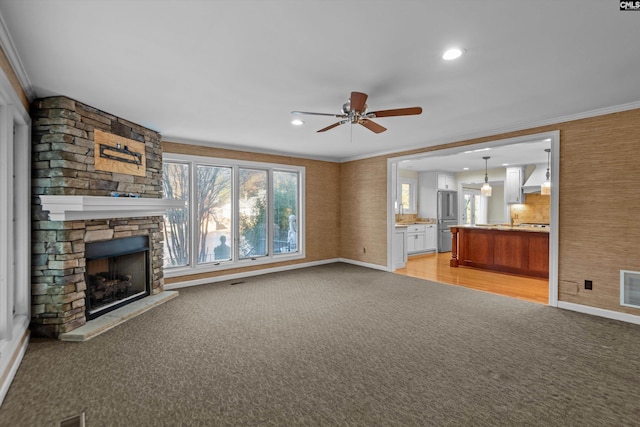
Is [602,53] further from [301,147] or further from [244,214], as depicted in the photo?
[244,214]

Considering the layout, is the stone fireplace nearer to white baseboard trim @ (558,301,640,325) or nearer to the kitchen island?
white baseboard trim @ (558,301,640,325)

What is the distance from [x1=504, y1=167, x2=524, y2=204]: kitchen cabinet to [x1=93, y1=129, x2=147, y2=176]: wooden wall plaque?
8711 mm

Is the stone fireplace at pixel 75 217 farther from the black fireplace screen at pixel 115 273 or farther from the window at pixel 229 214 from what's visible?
the window at pixel 229 214

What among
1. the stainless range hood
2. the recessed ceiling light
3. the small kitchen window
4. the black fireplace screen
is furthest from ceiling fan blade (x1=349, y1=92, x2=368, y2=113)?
the stainless range hood

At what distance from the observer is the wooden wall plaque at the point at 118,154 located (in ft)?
12.1

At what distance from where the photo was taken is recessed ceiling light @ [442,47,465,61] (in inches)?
91.3

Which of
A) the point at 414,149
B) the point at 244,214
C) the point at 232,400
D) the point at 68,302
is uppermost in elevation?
the point at 414,149

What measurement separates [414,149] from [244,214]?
11.6 feet

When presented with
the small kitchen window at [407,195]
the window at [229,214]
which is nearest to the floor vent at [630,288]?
the window at [229,214]

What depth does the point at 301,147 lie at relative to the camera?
6008 mm

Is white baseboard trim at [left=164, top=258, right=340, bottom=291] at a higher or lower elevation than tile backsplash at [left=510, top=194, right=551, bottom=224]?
lower

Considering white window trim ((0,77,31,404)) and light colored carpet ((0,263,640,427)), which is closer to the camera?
light colored carpet ((0,263,640,427))

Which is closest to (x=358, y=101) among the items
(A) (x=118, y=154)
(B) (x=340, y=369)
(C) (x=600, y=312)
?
(B) (x=340, y=369)

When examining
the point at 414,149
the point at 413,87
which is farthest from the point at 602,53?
the point at 414,149
